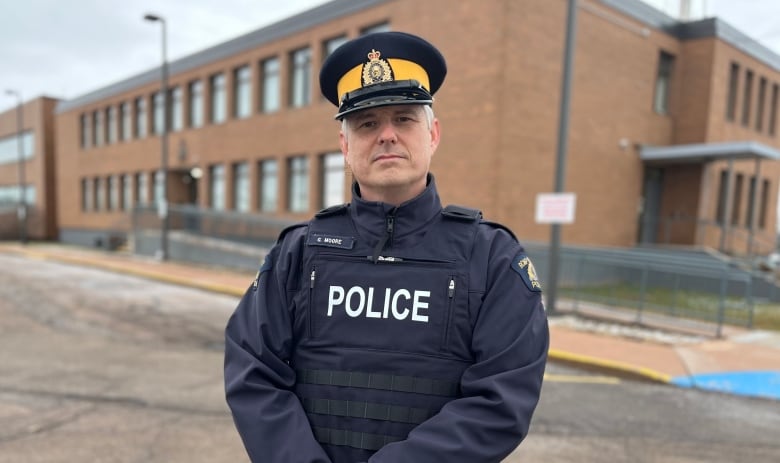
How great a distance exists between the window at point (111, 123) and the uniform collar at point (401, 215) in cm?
3152

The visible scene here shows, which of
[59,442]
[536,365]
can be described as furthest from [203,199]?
[536,365]

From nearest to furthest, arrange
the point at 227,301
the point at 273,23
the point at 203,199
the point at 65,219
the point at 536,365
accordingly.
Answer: the point at 536,365, the point at 227,301, the point at 273,23, the point at 203,199, the point at 65,219

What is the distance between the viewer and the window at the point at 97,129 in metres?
29.6

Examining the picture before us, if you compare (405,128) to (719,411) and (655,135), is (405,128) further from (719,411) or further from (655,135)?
(655,135)

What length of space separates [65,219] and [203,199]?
55.6ft

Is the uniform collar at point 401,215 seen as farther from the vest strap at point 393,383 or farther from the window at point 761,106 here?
the window at point 761,106

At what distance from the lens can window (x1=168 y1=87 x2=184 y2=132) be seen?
23.3 metres

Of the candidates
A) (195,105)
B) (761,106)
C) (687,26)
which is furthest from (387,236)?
(195,105)

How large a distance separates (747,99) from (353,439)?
2234 centimetres

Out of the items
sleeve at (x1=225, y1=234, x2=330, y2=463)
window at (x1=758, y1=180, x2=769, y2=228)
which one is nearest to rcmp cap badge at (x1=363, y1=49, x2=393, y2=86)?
sleeve at (x1=225, y1=234, x2=330, y2=463)

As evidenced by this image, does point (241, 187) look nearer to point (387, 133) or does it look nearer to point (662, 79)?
point (662, 79)

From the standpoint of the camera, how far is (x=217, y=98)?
21.3 meters

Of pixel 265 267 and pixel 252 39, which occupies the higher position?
pixel 252 39

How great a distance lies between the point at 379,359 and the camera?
1.45 m
